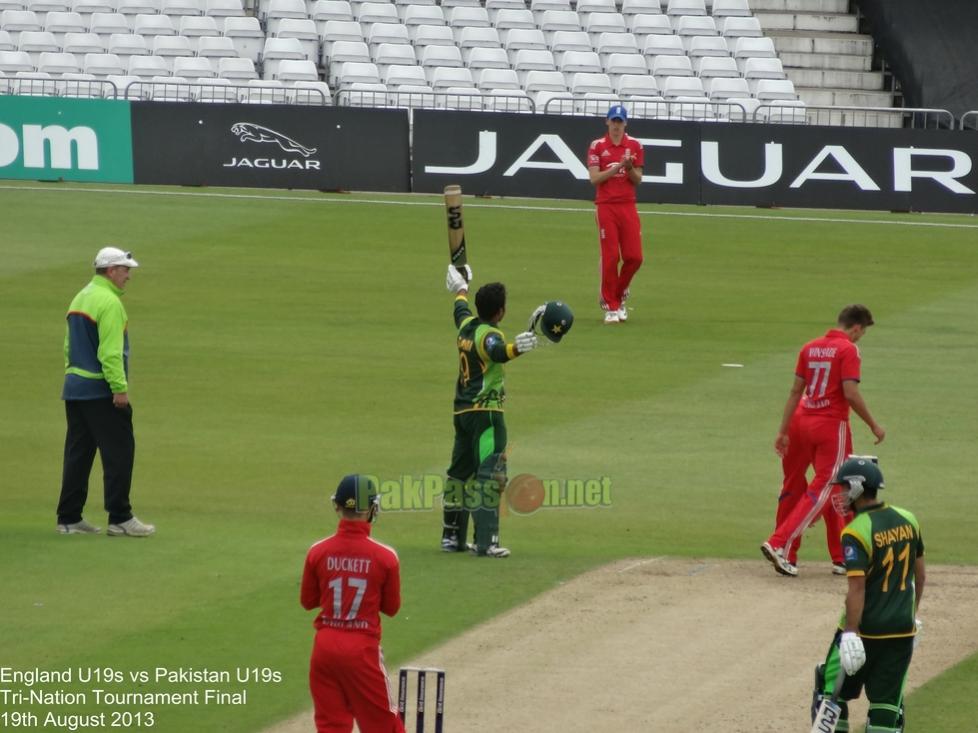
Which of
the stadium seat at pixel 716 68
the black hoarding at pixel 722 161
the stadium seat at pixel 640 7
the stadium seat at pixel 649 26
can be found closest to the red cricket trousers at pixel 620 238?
the black hoarding at pixel 722 161

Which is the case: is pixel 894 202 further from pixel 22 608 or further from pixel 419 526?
pixel 22 608

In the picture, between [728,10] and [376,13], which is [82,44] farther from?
[728,10]

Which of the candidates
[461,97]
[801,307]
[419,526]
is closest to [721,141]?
[461,97]

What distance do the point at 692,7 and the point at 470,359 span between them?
27086 mm

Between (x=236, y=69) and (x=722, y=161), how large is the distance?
10.1 m

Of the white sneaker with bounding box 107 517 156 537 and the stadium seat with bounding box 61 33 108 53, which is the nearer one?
the white sneaker with bounding box 107 517 156 537

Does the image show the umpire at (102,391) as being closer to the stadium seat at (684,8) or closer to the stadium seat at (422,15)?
the stadium seat at (422,15)

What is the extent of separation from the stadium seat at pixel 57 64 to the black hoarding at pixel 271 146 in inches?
141

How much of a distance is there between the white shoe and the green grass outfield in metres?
0.85

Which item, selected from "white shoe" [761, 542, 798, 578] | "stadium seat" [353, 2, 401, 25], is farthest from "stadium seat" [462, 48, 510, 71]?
"white shoe" [761, 542, 798, 578]

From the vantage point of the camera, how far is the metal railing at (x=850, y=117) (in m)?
31.7

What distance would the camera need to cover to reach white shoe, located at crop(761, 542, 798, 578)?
1197 cm

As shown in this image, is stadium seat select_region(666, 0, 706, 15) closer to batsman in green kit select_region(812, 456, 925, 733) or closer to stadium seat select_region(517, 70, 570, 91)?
stadium seat select_region(517, 70, 570, 91)

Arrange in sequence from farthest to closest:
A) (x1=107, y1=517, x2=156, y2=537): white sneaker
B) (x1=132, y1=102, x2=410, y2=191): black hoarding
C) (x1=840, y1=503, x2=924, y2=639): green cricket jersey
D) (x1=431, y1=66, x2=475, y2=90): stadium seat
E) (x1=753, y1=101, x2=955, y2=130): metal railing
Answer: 1. (x1=431, y1=66, x2=475, y2=90): stadium seat
2. (x1=753, y1=101, x2=955, y2=130): metal railing
3. (x1=132, y1=102, x2=410, y2=191): black hoarding
4. (x1=107, y1=517, x2=156, y2=537): white sneaker
5. (x1=840, y1=503, x2=924, y2=639): green cricket jersey
